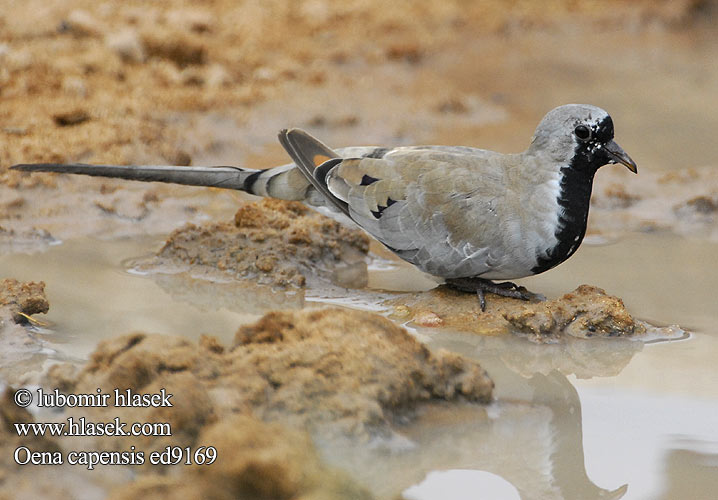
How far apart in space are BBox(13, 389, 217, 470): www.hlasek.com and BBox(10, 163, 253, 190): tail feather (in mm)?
1946

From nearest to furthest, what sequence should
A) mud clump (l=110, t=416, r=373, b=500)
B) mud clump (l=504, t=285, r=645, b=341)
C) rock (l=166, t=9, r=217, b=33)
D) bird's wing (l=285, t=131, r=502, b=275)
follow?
1. mud clump (l=110, t=416, r=373, b=500)
2. mud clump (l=504, t=285, r=645, b=341)
3. bird's wing (l=285, t=131, r=502, b=275)
4. rock (l=166, t=9, r=217, b=33)

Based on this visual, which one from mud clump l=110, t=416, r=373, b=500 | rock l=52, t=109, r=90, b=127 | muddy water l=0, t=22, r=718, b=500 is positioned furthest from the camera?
rock l=52, t=109, r=90, b=127

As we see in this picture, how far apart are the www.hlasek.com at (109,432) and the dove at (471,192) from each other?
188cm

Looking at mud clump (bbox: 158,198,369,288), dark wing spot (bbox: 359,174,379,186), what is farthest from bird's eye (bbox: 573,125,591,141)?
mud clump (bbox: 158,198,369,288)

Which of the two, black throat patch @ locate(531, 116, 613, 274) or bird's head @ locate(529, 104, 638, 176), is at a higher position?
bird's head @ locate(529, 104, 638, 176)

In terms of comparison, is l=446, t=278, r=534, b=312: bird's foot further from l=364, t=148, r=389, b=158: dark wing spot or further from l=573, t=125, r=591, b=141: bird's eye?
l=573, t=125, r=591, b=141: bird's eye

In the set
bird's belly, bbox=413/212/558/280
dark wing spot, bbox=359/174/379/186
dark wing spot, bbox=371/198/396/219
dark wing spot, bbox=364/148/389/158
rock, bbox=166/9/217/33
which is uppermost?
rock, bbox=166/9/217/33

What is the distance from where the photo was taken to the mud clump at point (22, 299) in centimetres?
393

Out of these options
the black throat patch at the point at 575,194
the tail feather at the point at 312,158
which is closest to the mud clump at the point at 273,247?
the tail feather at the point at 312,158

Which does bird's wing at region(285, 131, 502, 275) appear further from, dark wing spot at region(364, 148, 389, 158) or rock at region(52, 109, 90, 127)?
rock at region(52, 109, 90, 127)

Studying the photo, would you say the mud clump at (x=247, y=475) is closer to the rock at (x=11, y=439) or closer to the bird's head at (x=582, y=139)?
the rock at (x=11, y=439)

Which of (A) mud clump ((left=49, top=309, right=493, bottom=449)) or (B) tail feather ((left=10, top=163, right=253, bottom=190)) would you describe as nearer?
(A) mud clump ((left=49, top=309, right=493, bottom=449))

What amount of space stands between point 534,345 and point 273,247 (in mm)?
1518

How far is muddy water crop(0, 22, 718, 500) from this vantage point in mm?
2990
